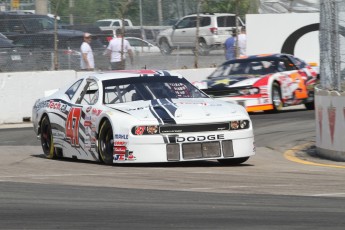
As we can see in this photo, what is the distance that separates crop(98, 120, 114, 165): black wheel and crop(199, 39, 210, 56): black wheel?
514 inches

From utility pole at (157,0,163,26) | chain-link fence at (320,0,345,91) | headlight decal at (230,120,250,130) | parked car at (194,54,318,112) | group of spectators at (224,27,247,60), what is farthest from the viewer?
group of spectators at (224,27,247,60)

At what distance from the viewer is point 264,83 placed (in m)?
21.8

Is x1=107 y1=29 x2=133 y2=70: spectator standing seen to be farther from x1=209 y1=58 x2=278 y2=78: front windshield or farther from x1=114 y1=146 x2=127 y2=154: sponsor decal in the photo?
x1=114 y1=146 x2=127 y2=154: sponsor decal

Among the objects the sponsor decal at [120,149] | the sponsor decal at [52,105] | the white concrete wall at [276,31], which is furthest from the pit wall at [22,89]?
the sponsor decal at [120,149]

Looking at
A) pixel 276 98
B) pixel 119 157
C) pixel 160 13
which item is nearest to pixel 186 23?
pixel 160 13

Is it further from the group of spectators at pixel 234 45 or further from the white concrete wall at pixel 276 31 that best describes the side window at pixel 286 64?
the white concrete wall at pixel 276 31

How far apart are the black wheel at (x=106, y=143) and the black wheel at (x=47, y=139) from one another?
164cm

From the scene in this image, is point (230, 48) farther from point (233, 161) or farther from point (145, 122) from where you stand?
point (145, 122)

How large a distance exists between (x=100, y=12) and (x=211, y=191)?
1521cm

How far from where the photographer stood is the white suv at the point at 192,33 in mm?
26031

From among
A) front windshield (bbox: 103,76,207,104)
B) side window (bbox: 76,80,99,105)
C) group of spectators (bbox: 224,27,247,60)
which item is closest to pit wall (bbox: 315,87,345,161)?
front windshield (bbox: 103,76,207,104)

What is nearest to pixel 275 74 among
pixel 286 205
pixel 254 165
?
pixel 254 165

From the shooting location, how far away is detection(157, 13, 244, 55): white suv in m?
26.0

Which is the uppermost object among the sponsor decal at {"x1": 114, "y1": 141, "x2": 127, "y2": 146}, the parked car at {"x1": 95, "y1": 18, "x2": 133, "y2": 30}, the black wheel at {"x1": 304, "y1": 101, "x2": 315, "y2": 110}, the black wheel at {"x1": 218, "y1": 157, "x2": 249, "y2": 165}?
the parked car at {"x1": 95, "y1": 18, "x2": 133, "y2": 30}
